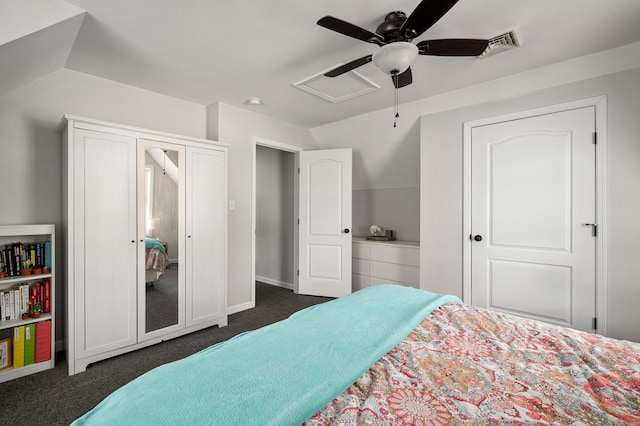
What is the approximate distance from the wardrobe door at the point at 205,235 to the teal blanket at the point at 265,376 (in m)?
1.86

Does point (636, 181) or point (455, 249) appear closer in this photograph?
point (636, 181)

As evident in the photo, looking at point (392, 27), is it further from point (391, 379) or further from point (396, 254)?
point (396, 254)

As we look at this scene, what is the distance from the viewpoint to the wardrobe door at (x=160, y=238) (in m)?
2.59

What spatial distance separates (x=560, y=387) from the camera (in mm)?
970

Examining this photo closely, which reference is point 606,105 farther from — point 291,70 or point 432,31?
point 291,70

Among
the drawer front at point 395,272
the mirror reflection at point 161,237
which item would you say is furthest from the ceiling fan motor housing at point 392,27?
the drawer front at point 395,272

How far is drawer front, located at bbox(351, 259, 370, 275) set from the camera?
13.6 feet

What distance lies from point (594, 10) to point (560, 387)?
2.32 m

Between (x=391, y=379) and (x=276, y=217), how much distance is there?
410 cm

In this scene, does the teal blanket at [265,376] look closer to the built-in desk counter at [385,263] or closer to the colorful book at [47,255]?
the colorful book at [47,255]

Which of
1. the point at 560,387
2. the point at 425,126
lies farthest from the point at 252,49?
the point at 560,387

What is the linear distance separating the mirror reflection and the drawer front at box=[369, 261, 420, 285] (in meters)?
2.47

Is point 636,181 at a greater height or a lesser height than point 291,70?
lesser

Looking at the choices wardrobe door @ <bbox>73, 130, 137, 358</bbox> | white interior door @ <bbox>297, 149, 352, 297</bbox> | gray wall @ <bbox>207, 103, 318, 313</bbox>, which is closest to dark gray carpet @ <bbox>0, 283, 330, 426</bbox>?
wardrobe door @ <bbox>73, 130, 137, 358</bbox>
